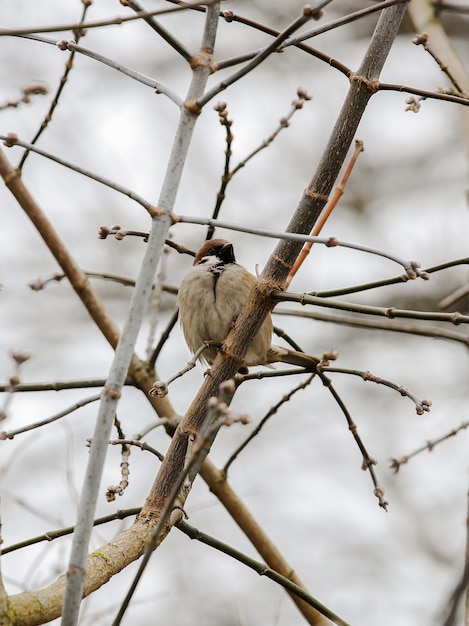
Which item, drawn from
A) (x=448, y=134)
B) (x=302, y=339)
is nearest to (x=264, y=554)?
(x=302, y=339)

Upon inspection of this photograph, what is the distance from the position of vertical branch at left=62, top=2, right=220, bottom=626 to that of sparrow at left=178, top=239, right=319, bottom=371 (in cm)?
160

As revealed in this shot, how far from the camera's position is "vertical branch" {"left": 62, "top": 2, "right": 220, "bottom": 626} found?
1.60 metres

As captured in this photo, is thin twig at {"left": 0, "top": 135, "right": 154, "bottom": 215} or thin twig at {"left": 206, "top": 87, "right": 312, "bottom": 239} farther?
thin twig at {"left": 206, "top": 87, "right": 312, "bottom": 239}

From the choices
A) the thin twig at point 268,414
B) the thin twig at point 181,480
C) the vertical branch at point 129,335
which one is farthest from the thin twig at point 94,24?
the thin twig at point 268,414

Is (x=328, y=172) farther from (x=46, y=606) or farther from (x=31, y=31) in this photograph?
(x=46, y=606)

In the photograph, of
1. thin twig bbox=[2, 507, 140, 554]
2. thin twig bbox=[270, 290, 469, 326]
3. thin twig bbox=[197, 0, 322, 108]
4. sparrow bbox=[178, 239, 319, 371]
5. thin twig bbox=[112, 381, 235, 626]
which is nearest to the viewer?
thin twig bbox=[112, 381, 235, 626]

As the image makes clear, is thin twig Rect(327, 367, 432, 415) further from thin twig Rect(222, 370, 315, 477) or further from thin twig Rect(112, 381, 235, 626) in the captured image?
thin twig Rect(112, 381, 235, 626)

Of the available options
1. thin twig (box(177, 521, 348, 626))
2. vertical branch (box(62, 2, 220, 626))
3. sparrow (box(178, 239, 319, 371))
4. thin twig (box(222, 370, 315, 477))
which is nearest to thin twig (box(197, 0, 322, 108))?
vertical branch (box(62, 2, 220, 626))

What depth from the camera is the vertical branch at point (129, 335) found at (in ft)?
5.26

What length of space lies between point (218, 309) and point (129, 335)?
1.85 m

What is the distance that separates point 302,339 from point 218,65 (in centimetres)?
762

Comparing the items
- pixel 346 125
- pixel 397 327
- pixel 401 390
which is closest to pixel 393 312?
pixel 397 327

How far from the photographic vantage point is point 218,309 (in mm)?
3564

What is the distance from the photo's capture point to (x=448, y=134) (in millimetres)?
9688
